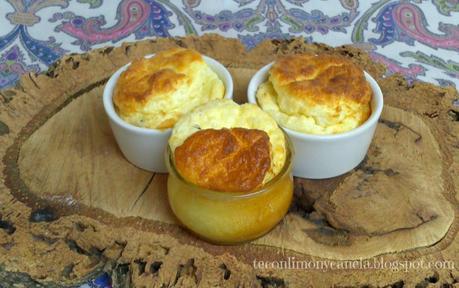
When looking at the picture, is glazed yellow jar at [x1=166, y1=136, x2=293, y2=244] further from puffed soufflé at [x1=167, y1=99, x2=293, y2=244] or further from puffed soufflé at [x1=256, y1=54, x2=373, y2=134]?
puffed soufflé at [x1=256, y1=54, x2=373, y2=134]

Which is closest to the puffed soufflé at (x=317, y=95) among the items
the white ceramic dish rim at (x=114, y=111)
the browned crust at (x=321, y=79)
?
the browned crust at (x=321, y=79)

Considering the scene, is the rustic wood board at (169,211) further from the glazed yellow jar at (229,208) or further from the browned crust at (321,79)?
the browned crust at (321,79)

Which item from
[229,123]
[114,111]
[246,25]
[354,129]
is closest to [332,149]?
[354,129]

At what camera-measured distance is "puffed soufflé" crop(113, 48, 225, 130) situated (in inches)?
64.7

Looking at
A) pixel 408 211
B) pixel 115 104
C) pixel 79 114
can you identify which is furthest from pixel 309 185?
pixel 79 114

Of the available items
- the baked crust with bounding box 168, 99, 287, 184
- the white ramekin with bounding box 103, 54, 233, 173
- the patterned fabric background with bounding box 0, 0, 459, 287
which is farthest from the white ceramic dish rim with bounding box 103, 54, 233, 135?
the patterned fabric background with bounding box 0, 0, 459, 287

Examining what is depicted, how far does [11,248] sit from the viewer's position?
1477 mm

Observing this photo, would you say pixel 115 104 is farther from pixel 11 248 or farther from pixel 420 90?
pixel 420 90

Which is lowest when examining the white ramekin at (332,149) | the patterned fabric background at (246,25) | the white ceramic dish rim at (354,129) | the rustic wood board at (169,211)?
the patterned fabric background at (246,25)

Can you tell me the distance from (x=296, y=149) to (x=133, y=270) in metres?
0.56

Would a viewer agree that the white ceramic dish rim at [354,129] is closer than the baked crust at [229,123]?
No

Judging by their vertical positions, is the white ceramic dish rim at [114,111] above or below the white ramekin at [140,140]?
above

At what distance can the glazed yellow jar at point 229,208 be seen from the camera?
1.42m

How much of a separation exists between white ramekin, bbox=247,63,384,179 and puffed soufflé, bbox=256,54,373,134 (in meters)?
0.03
